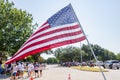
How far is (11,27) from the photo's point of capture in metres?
49.0

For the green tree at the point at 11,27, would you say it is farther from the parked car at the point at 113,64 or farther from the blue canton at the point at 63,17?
the blue canton at the point at 63,17

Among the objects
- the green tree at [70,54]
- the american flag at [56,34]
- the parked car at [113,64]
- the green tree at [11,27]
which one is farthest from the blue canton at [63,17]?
the green tree at [70,54]

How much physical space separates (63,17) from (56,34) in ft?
1.99

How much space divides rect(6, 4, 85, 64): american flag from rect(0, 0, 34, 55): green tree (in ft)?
126

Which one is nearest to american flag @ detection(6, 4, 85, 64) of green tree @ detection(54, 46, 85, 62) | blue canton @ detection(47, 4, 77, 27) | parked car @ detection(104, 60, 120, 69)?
blue canton @ detection(47, 4, 77, 27)

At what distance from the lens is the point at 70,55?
5344 inches

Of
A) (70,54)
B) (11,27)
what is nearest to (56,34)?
(11,27)

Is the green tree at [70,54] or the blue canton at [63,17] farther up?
the green tree at [70,54]

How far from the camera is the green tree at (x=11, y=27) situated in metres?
48.2

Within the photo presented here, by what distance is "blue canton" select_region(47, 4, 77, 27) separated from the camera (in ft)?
31.7

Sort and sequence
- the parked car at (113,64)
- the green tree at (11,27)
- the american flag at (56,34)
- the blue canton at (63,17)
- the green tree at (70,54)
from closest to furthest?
A: 1. the american flag at (56,34)
2. the blue canton at (63,17)
3. the green tree at (11,27)
4. the parked car at (113,64)
5. the green tree at (70,54)

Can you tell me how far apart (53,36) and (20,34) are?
40.3 metres

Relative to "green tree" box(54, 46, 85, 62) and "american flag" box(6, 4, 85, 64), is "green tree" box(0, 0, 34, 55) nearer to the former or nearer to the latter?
"american flag" box(6, 4, 85, 64)

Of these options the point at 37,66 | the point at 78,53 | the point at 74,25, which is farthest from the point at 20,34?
the point at 78,53
